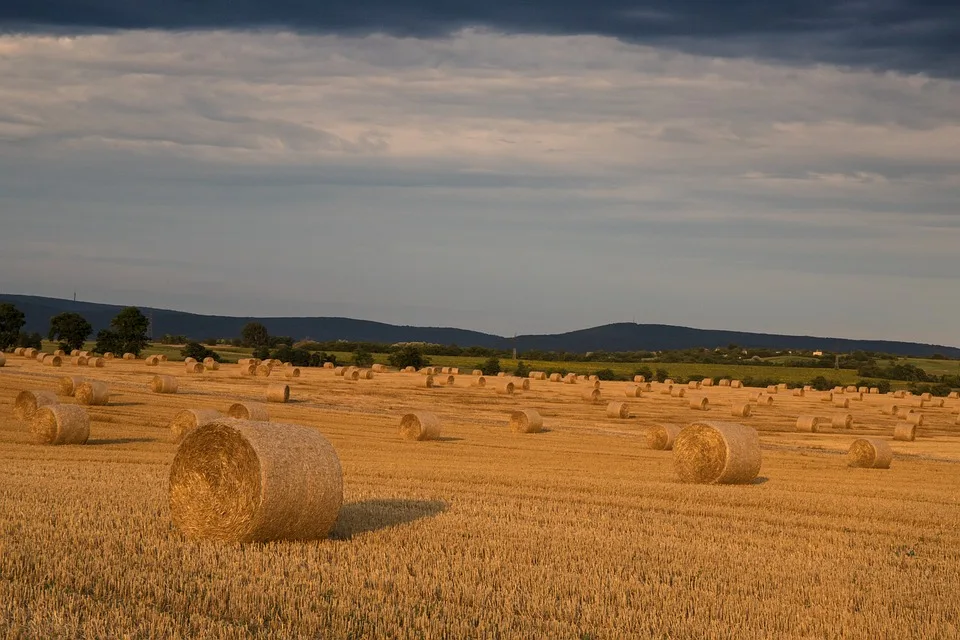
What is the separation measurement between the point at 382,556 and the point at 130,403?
2553 centimetres

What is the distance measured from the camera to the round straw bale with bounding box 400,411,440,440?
87.4 ft

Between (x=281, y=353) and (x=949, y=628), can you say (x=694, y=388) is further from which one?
(x=949, y=628)

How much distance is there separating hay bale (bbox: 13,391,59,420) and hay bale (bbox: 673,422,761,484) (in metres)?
14.4

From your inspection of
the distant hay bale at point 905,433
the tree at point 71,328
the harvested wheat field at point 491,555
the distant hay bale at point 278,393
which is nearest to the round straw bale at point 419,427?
the harvested wheat field at point 491,555

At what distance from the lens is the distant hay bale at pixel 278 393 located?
38.7 m

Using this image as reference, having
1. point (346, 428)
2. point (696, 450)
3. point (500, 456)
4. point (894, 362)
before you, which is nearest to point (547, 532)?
point (696, 450)

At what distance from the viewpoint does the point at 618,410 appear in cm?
3928

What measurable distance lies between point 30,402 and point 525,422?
45.9ft

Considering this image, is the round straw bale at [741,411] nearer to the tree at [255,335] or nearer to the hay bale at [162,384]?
the hay bale at [162,384]

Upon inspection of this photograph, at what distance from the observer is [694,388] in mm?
58906

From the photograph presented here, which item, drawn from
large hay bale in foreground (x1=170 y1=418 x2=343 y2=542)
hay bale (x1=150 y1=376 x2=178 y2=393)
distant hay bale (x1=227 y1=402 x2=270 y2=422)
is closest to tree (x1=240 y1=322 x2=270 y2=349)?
hay bale (x1=150 y1=376 x2=178 y2=393)

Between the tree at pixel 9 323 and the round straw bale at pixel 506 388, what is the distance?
43.9m

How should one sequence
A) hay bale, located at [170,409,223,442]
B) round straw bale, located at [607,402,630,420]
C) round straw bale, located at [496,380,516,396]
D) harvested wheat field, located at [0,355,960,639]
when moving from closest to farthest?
harvested wheat field, located at [0,355,960,639] → hay bale, located at [170,409,223,442] → round straw bale, located at [607,402,630,420] → round straw bale, located at [496,380,516,396]

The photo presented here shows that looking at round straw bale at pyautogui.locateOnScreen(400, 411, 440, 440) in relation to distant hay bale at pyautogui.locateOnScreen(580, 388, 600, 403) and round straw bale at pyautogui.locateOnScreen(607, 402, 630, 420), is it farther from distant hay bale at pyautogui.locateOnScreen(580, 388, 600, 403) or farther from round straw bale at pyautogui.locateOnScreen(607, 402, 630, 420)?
distant hay bale at pyautogui.locateOnScreen(580, 388, 600, 403)
